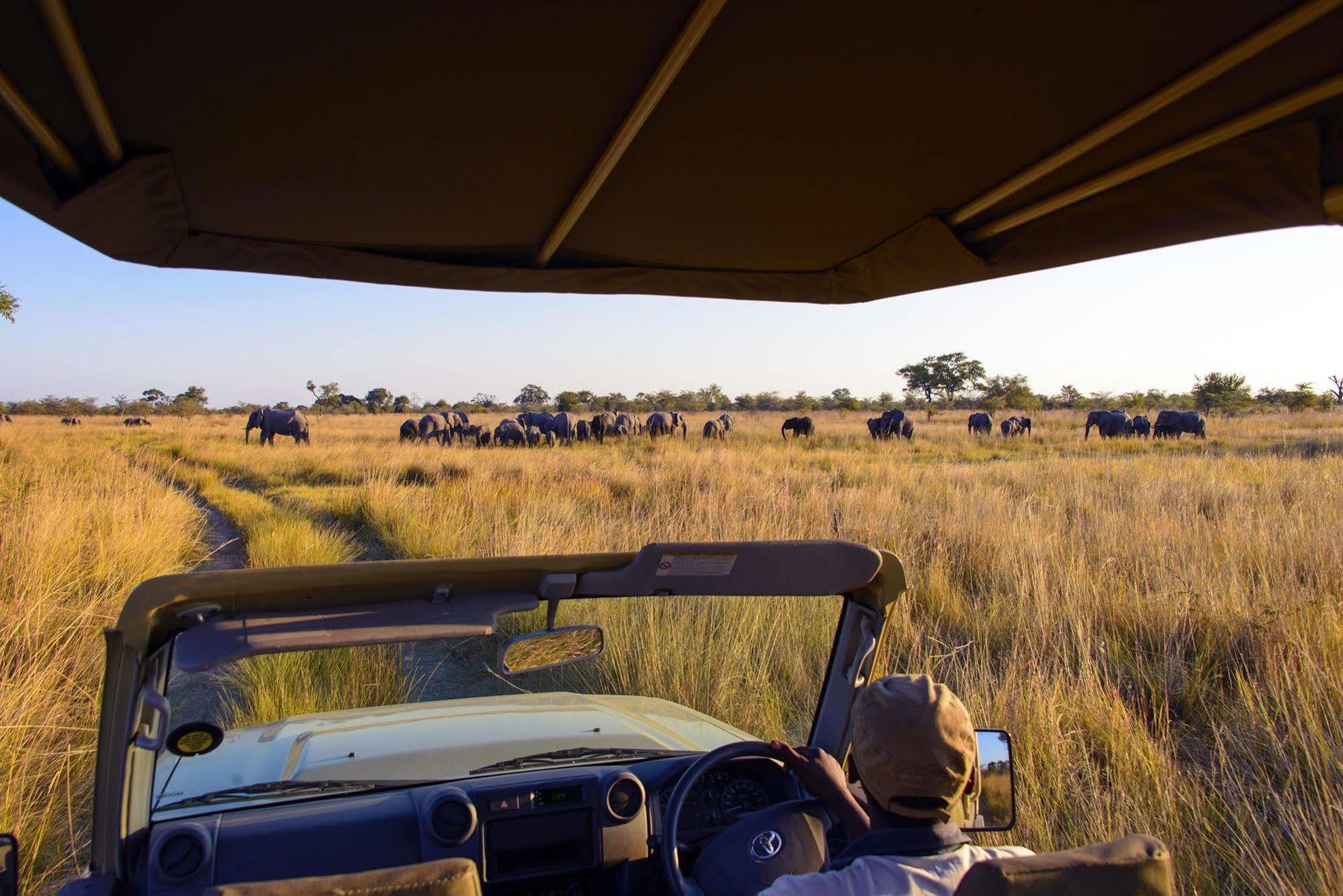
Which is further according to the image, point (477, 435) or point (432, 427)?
point (432, 427)

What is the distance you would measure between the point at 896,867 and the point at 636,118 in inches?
80.5

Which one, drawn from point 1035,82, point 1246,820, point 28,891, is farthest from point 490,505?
point 1035,82

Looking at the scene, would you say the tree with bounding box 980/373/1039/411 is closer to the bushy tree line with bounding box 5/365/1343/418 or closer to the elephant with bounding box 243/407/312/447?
the bushy tree line with bounding box 5/365/1343/418

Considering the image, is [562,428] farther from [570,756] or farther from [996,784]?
[996,784]

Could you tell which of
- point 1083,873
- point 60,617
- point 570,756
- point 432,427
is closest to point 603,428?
point 432,427

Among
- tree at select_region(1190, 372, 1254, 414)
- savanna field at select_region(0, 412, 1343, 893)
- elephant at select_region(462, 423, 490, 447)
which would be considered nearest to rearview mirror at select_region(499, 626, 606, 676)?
savanna field at select_region(0, 412, 1343, 893)

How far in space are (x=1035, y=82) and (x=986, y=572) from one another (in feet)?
21.1

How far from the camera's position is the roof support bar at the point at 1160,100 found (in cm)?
194

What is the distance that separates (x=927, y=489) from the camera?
1395cm

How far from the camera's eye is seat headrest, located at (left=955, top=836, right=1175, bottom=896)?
4.42 feet

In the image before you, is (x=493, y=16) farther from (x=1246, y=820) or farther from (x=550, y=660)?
(x=1246, y=820)

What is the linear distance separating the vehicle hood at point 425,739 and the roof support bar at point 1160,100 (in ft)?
7.09

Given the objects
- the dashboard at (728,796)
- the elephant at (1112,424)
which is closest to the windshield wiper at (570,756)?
the dashboard at (728,796)

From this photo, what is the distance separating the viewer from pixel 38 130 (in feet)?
7.27
